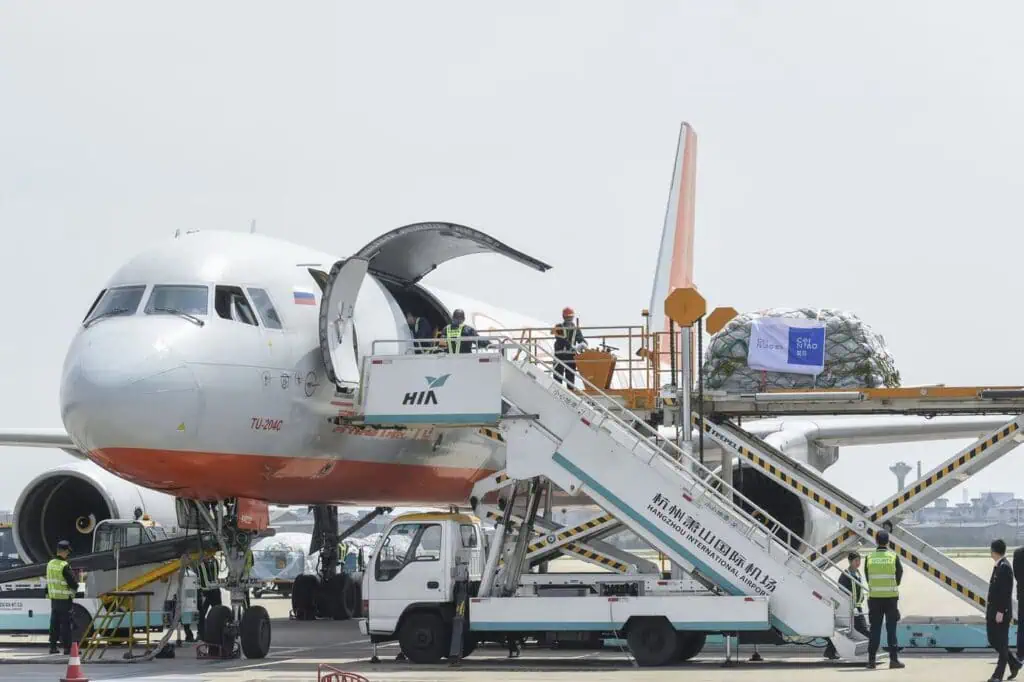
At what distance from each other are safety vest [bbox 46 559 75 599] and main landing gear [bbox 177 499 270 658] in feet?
5.84

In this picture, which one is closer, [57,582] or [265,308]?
[265,308]

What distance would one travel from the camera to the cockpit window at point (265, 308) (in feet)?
54.7

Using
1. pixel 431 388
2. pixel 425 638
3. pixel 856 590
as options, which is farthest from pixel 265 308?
pixel 856 590

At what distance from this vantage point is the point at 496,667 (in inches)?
628

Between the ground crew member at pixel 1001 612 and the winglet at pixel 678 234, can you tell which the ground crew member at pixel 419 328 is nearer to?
the ground crew member at pixel 1001 612

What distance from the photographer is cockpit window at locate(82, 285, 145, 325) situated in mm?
16266

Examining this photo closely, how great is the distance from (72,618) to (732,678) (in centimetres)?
858

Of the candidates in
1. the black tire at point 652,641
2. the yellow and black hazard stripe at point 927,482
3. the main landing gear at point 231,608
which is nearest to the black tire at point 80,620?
the main landing gear at point 231,608

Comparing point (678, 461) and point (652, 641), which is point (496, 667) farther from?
point (678, 461)

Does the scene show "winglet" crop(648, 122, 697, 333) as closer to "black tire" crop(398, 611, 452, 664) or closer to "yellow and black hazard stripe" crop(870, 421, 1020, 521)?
"yellow and black hazard stripe" crop(870, 421, 1020, 521)

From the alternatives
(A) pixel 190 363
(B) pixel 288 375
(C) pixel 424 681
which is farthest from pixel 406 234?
(C) pixel 424 681

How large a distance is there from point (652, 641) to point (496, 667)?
166 centimetres

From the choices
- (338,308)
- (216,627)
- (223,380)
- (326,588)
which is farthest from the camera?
(326,588)

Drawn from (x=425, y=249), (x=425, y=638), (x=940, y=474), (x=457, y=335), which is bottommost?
(x=425, y=638)
